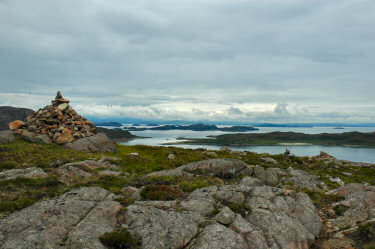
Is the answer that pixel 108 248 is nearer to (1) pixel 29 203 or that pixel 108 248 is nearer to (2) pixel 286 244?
(1) pixel 29 203

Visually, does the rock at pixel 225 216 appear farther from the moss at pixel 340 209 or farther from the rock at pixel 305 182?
the rock at pixel 305 182

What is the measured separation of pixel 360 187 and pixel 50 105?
52576 millimetres

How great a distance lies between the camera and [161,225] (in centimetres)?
1155

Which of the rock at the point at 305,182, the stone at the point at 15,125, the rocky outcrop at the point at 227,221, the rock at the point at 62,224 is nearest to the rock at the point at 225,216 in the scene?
the rocky outcrop at the point at 227,221

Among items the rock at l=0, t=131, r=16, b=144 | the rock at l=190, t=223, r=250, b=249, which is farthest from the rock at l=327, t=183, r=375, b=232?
the rock at l=0, t=131, r=16, b=144

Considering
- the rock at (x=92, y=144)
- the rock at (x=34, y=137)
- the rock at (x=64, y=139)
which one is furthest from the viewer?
the rock at (x=92, y=144)

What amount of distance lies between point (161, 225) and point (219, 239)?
10.4 feet

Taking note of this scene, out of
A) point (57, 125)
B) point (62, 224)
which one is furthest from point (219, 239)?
point (57, 125)

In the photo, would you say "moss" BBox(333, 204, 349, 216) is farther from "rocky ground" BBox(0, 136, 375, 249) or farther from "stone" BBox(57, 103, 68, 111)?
"stone" BBox(57, 103, 68, 111)

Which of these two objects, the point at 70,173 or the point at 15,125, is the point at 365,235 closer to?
the point at 70,173

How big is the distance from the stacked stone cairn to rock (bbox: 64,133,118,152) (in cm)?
140

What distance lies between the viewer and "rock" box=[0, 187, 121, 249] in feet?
31.0

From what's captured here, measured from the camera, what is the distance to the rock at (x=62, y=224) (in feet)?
31.0

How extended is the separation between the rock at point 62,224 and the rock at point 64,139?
26947mm
